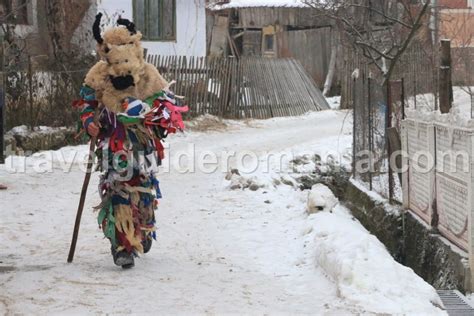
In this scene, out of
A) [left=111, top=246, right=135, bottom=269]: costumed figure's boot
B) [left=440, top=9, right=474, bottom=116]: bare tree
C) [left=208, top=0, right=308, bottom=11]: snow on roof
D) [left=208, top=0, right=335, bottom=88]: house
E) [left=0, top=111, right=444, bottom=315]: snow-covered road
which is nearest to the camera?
[left=0, top=111, right=444, bottom=315]: snow-covered road

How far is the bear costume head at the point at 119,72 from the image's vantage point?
6.23m

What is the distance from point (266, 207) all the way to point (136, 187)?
10.9 ft

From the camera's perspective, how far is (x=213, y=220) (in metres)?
8.67

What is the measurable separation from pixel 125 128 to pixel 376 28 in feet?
44.3

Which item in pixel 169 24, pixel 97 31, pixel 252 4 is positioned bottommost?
pixel 97 31

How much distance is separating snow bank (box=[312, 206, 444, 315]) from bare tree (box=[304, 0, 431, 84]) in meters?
4.73

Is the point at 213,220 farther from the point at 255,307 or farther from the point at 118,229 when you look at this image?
the point at 255,307

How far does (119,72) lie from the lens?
6234 millimetres

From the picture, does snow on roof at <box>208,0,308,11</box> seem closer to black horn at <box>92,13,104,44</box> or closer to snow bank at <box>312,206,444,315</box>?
black horn at <box>92,13,104,44</box>

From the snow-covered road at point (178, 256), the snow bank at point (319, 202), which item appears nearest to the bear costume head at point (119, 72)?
the snow-covered road at point (178, 256)

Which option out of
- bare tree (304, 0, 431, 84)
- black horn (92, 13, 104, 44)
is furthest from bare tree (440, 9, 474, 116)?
black horn (92, 13, 104, 44)

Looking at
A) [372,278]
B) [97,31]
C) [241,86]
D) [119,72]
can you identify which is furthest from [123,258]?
[241,86]

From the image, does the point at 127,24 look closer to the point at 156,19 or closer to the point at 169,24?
the point at 156,19

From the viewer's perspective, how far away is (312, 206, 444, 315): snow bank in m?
4.95
